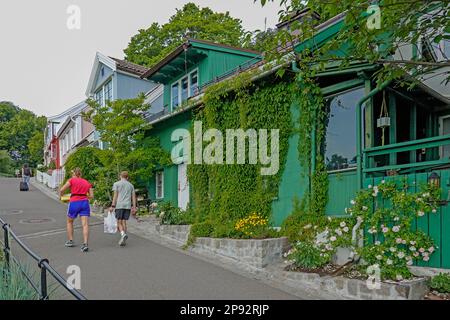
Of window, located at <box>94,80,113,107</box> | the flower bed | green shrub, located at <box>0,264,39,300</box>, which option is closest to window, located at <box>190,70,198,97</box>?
window, located at <box>94,80,113,107</box>

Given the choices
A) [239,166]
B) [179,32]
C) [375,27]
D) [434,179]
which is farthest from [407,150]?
[179,32]

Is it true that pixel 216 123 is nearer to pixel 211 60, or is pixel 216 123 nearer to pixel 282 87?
pixel 282 87

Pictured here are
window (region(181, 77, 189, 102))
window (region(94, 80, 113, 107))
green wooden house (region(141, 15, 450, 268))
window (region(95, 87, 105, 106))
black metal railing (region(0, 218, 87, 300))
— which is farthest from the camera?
window (region(95, 87, 105, 106))

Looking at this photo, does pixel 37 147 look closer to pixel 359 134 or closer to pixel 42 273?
pixel 359 134

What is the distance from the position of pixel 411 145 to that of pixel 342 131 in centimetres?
207

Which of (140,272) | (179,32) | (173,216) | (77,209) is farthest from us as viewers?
(179,32)

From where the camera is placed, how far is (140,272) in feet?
26.0

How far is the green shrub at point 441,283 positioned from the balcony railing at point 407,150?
1.74 meters

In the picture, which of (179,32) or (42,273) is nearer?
(42,273)

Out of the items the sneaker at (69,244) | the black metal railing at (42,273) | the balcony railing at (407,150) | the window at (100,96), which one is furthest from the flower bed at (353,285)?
the window at (100,96)

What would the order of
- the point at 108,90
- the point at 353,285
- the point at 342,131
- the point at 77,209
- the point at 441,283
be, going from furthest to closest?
the point at 108,90
the point at 77,209
the point at 342,131
the point at 353,285
the point at 441,283

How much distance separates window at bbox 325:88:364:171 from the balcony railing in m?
0.75

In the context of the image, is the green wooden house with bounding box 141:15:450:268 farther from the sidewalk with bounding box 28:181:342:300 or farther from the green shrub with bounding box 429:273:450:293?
the sidewalk with bounding box 28:181:342:300

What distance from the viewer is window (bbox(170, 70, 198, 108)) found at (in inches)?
645
